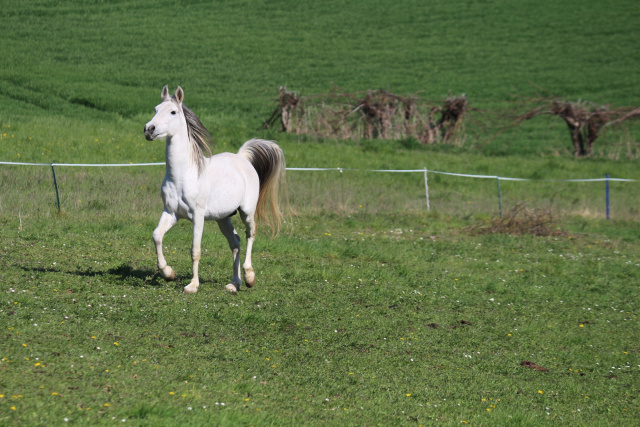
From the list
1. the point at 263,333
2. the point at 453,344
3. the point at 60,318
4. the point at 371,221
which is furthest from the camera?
the point at 371,221

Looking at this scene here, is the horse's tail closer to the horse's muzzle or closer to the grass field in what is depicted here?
the grass field

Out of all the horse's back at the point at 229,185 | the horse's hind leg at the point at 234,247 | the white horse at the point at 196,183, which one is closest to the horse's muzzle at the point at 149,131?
the white horse at the point at 196,183

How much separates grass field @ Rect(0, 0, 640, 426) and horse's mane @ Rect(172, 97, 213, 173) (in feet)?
5.82

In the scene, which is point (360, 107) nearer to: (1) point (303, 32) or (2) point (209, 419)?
(1) point (303, 32)

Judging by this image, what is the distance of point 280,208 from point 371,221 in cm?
576

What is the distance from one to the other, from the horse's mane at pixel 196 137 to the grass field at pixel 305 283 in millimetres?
1775

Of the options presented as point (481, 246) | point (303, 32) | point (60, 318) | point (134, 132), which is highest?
point (303, 32)

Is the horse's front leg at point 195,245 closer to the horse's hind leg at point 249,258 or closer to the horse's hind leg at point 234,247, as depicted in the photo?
the horse's hind leg at point 234,247

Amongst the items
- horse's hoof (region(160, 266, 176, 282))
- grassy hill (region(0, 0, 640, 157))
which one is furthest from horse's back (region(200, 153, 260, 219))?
grassy hill (region(0, 0, 640, 157))

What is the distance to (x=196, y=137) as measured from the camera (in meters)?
9.59

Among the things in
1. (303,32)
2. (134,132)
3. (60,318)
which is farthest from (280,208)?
(303,32)

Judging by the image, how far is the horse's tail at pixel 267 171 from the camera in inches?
425

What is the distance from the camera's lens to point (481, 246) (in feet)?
51.3

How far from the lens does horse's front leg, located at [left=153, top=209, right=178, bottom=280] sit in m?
8.90
